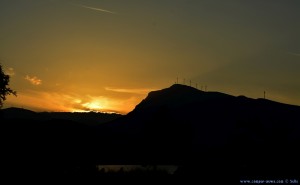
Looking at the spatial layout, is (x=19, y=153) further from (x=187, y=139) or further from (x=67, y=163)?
(x=187, y=139)

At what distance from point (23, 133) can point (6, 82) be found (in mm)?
20272

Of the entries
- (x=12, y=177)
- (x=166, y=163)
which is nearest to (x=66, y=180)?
(x=12, y=177)

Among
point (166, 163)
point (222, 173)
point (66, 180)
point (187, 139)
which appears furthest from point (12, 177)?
point (166, 163)

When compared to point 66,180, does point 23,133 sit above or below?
above

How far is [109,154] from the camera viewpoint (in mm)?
175125

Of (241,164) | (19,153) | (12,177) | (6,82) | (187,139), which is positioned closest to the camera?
(12,177)

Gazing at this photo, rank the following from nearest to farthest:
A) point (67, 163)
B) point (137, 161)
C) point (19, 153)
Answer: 1. point (19, 153)
2. point (67, 163)
3. point (137, 161)

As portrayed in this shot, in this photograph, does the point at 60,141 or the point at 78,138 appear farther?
the point at 78,138

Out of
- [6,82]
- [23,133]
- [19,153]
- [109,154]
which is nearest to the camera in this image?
[19,153]

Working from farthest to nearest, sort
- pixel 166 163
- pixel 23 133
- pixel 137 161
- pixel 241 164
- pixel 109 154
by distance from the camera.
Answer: pixel 109 154
pixel 137 161
pixel 166 163
pixel 23 133
pixel 241 164

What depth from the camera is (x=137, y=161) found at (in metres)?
151

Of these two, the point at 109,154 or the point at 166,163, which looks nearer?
the point at 166,163

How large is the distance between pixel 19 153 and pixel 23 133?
534 cm

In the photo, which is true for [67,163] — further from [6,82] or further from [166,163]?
[166,163]
